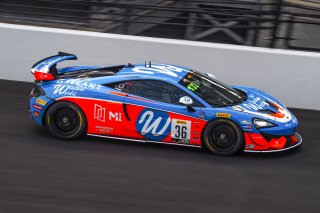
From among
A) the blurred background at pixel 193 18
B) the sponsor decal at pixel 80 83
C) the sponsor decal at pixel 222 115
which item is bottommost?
the sponsor decal at pixel 222 115

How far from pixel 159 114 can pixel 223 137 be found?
105 centimetres

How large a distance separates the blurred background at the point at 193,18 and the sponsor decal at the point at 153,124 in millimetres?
3995

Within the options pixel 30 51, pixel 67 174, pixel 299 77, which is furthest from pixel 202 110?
pixel 30 51

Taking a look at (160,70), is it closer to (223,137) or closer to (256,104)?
(223,137)

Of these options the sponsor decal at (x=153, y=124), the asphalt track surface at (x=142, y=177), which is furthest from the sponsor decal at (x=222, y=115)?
the sponsor decal at (x=153, y=124)

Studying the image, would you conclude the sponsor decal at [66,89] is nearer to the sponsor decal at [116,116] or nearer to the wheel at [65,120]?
the wheel at [65,120]

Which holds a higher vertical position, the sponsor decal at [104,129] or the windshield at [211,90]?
the windshield at [211,90]

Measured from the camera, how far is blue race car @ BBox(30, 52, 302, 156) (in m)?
8.68

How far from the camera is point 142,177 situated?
25.7 feet

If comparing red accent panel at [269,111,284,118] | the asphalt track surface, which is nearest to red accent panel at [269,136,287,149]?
the asphalt track surface

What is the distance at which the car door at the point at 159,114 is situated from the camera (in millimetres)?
8734

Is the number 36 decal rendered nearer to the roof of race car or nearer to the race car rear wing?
the roof of race car

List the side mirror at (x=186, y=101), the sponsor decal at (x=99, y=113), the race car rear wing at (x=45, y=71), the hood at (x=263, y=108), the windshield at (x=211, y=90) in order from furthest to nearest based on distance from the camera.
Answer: the race car rear wing at (x=45, y=71) → the sponsor decal at (x=99, y=113) → the windshield at (x=211, y=90) → the hood at (x=263, y=108) → the side mirror at (x=186, y=101)

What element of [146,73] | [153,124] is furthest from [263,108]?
[146,73]
